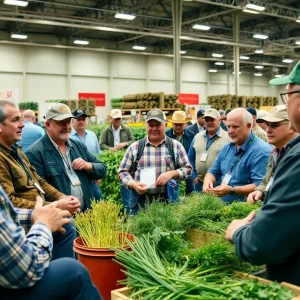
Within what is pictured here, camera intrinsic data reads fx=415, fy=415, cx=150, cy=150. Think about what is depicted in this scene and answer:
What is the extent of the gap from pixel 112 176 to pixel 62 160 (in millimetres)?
2710

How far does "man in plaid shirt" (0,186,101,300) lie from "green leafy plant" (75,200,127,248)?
469mm

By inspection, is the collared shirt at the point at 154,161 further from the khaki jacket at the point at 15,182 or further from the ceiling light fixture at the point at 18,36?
the ceiling light fixture at the point at 18,36

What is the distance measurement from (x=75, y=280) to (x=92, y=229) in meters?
0.69

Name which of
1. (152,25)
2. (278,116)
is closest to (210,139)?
(278,116)

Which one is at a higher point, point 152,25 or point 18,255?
point 152,25

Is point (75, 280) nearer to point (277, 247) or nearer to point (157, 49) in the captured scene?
point (277, 247)

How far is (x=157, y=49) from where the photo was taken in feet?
85.8

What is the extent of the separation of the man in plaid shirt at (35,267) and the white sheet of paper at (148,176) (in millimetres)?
2120

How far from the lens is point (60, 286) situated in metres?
1.70

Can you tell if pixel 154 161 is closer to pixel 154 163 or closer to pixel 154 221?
pixel 154 163

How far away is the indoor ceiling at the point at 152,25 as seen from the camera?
1775 centimetres

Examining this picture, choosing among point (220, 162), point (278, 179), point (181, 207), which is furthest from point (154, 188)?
point (278, 179)

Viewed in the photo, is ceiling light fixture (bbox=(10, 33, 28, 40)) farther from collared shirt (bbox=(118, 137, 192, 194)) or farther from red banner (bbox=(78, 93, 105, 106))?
collared shirt (bbox=(118, 137, 192, 194))

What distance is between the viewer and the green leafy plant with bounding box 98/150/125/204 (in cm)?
641
